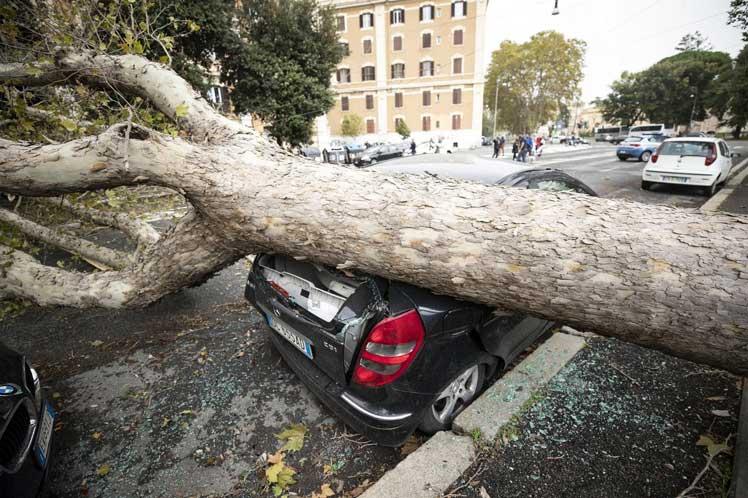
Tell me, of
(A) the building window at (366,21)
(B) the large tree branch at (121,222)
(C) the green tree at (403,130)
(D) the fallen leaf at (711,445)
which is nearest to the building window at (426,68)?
(C) the green tree at (403,130)

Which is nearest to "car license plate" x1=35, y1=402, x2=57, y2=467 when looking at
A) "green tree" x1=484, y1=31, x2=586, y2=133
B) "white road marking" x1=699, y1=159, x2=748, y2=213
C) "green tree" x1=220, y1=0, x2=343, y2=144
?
"white road marking" x1=699, y1=159, x2=748, y2=213

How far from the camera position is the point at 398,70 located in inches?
1547

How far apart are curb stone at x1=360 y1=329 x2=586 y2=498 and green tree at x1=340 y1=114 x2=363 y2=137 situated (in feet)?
128

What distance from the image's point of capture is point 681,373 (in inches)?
101

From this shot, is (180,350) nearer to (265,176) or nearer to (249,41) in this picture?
(265,176)

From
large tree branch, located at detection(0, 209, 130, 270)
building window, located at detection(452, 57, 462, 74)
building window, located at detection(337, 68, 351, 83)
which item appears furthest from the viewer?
building window, located at detection(337, 68, 351, 83)

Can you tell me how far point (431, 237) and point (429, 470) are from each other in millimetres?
1247

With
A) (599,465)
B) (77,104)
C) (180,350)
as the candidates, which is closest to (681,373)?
(599,465)

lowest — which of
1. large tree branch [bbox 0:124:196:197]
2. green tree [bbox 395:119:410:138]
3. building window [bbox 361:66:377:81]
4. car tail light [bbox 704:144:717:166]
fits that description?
car tail light [bbox 704:144:717:166]

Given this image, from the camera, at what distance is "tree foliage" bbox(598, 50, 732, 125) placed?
4391 centimetres

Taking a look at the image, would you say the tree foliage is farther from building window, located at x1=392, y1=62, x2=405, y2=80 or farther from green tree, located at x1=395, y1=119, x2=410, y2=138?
green tree, located at x1=395, y1=119, x2=410, y2=138

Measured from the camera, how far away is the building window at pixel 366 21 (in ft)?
124

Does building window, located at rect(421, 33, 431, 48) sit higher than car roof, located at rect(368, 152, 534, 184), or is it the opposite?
building window, located at rect(421, 33, 431, 48)

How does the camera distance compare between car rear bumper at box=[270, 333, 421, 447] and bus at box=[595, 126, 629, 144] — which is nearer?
car rear bumper at box=[270, 333, 421, 447]
